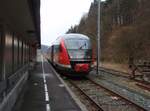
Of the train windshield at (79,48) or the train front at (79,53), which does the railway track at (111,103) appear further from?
the train windshield at (79,48)

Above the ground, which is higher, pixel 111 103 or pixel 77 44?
pixel 77 44

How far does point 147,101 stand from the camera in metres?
11.8

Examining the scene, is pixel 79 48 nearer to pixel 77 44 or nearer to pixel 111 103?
pixel 77 44

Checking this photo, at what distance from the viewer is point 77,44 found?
21.7 m

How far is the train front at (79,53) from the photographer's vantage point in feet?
67.4

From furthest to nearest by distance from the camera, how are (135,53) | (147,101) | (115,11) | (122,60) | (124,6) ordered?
(115,11)
(124,6)
(122,60)
(135,53)
(147,101)

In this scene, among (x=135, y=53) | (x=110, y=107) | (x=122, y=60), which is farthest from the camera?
(x=122, y=60)

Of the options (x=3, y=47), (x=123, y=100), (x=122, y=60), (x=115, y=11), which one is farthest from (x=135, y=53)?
(x=115, y=11)

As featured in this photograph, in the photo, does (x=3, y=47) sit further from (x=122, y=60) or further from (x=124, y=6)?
(x=124, y=6)

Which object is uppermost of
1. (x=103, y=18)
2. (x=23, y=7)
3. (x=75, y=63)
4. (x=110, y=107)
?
(x=103, y=18)

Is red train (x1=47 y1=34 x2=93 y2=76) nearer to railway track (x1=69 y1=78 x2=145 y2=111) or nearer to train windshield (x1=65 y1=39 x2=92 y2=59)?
train windshield (x1=65 y1=39 x2=92 y2=59)

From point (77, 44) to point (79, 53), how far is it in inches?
35.5

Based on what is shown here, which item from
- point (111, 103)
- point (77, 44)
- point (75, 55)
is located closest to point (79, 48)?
point (77, 44)

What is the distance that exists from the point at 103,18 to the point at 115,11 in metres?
2.86
